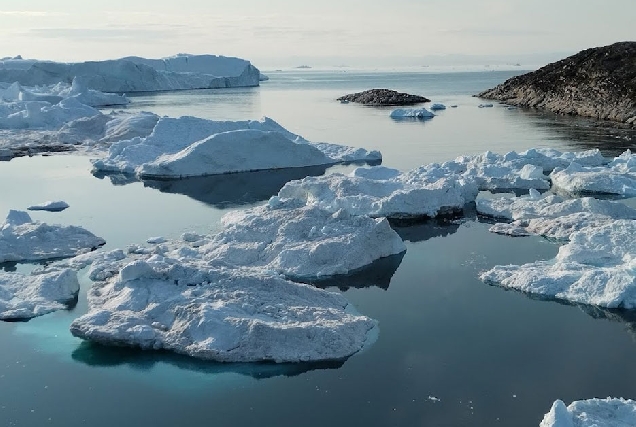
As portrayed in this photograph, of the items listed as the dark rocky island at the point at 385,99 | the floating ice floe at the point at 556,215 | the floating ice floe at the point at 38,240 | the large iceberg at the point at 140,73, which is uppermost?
the large iceberg at the point at 140,73

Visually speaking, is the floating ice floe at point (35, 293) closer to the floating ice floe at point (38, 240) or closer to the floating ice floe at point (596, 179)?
the floating ice floe at point (38, 240)

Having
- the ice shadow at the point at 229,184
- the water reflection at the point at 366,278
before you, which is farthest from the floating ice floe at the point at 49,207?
the water reflection at the point at 366,278

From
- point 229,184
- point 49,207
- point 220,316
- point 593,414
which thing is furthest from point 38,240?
point 593,414

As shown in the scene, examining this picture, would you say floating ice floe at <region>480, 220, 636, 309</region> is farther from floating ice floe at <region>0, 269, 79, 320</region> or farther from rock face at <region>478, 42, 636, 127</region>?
rock face at <region>478, 42, 636, 127</region>

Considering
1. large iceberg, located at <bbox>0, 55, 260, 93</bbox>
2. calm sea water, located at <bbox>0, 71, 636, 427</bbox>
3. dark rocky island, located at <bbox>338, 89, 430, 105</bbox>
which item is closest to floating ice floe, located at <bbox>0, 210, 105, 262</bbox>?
calm sea water, located at <bbox>0, 71, 636, 427</bbox>

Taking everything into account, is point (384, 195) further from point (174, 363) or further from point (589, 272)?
point (174, 363)

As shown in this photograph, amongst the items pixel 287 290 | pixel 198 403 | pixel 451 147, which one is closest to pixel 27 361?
pixel 198 403
